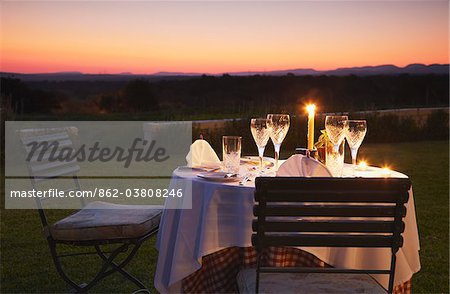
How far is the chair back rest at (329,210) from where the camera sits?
1979mm

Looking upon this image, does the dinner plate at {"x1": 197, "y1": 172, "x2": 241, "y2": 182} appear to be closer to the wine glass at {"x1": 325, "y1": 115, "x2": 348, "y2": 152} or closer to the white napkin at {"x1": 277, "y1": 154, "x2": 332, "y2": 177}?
the white napkin at {"x1": 277, "y1": 154, "x2": 332, "y2": 177}

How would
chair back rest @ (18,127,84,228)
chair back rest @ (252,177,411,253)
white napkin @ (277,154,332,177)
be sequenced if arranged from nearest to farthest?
1. chair back rest @ (252,177,411,253)
2. white napkin @ (277,154,332,177)
3. chair back rest @ (18,127,84,228)

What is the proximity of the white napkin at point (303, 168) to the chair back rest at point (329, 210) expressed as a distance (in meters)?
0.22

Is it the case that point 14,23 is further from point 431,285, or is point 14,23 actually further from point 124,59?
point 431,285

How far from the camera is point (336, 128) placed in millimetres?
2719

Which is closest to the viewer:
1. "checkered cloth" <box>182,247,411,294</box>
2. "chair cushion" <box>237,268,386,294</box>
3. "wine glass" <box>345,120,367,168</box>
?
"chair cushion" <box>237,268,386,294</box>

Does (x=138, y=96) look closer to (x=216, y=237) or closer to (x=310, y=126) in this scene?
(x=310, y=126)

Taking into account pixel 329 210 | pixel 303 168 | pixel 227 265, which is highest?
pixel 303 168

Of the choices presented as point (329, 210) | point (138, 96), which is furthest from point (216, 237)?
point (138, 96)

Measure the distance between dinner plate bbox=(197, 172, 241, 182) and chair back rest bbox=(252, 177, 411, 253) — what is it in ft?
1.32

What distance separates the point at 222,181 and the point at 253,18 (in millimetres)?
6905

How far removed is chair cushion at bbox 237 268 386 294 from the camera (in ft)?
6.95

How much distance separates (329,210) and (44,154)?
194 centimetres

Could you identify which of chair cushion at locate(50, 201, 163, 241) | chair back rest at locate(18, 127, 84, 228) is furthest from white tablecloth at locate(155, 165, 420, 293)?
chair back rest at locate(18, 127, 84, 228)
